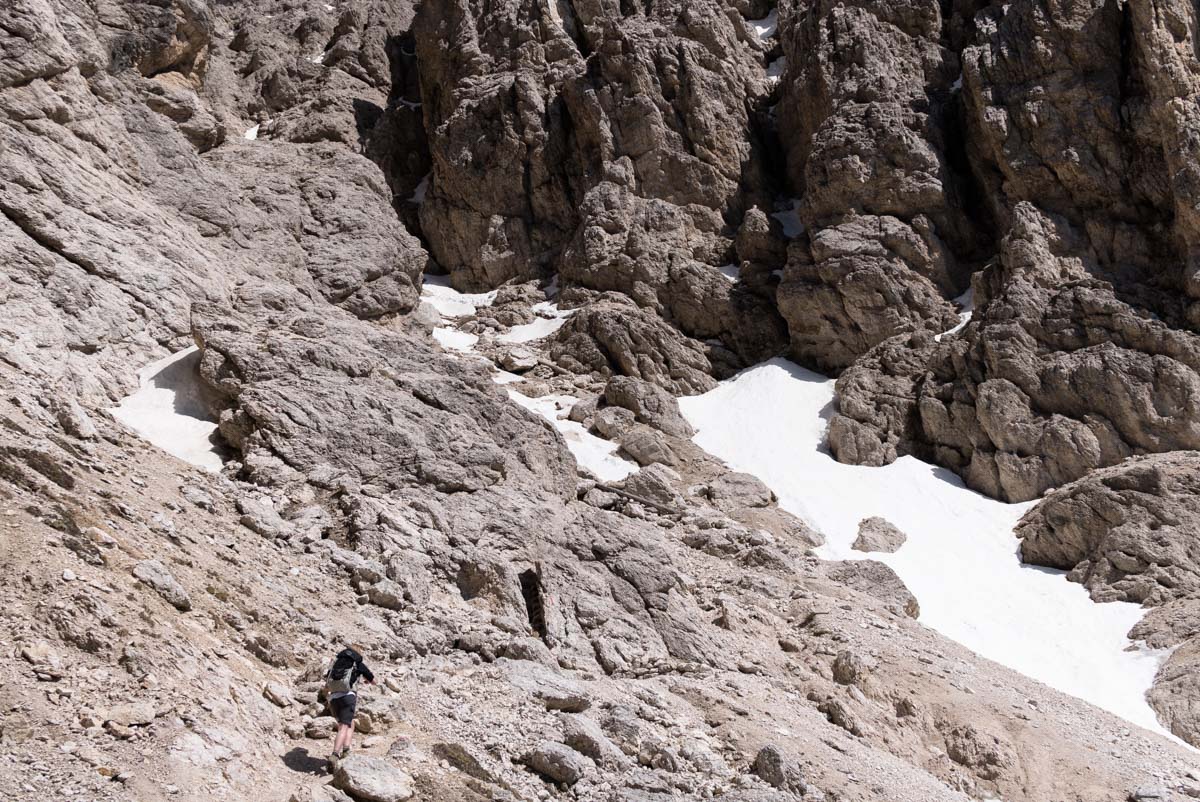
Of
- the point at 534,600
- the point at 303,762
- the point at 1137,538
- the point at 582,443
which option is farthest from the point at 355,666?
the point at 1137,538

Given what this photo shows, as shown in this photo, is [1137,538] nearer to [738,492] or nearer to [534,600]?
[738,492]

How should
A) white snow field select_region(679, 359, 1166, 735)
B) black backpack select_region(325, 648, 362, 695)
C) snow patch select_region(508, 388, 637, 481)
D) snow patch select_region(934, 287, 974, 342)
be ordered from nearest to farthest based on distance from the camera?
black backpack select_region(325, 648, 362, 695)
white snow field select_region(679, 359, 1166, 735)
snow patch select_region(508, 388, 637, 481)
snow patch select_region(934, 287, 974, 342)

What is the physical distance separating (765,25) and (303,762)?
2322 inches

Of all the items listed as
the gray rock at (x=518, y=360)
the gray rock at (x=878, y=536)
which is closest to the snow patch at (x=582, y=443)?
the gray rock at (x=518, y=360)

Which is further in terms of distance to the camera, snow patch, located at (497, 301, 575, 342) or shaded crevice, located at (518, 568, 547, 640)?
snow patch, located at (497, 301, 575, 342)

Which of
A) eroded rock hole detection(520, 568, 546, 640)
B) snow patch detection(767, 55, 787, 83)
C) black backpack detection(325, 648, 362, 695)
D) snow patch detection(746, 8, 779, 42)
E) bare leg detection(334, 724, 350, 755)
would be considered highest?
snow patch detection(746, 8, 779, 42)

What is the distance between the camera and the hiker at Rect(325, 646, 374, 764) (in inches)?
375

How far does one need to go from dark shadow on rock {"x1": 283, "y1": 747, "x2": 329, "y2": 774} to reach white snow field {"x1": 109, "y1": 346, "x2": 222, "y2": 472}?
948cm

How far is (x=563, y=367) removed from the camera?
133 ft

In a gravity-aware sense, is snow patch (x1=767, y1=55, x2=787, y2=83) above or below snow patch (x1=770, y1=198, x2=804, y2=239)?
above

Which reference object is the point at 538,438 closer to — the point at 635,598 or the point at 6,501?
the point at 635,598

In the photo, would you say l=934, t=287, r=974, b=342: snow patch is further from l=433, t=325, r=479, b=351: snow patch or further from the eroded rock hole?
the eroded rock hole

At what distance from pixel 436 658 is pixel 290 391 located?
864cm

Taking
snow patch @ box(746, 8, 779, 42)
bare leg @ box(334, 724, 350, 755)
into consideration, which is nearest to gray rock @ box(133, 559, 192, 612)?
bare leg @ box(334, 724, 350, 755)
